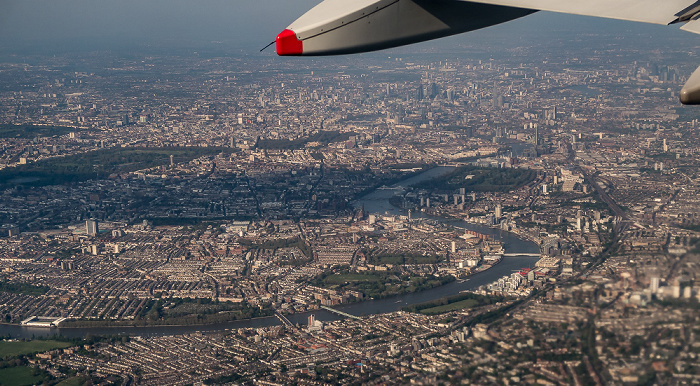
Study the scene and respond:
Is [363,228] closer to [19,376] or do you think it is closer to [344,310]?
[344,310]

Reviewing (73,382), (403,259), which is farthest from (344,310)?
(73,382)

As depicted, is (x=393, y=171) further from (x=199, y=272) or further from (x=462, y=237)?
(x=199, y=272)

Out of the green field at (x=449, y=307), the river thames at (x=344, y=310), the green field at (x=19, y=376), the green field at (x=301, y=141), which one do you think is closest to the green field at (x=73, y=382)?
the green field at (x=19, y=376)

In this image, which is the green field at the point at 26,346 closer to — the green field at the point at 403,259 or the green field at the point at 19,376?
the green field at the point at 19,376

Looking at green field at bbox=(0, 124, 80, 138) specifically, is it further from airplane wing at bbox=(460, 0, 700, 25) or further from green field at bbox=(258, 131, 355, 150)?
airplane wing at bbox=(460, 0, 700, 25)

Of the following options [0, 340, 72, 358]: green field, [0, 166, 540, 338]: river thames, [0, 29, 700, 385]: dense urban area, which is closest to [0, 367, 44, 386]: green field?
[0, 29, 700, 385]: dense urban area
